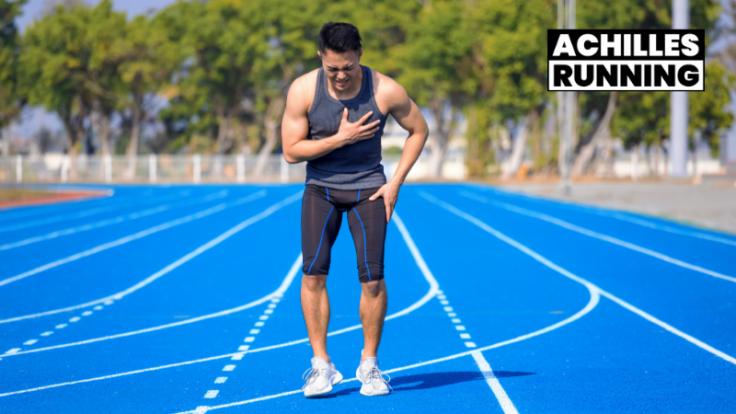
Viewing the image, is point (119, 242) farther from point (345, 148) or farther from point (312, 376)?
point (345, 148)

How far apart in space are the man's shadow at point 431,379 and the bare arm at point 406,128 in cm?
98

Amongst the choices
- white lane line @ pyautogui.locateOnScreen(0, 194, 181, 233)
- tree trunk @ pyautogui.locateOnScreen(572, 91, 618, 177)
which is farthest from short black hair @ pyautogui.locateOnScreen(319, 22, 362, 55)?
tree trunk @ pyautogui.locateOnScreen(572, 91, 618, 177)

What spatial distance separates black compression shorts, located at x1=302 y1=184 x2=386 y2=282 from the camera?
452 cm

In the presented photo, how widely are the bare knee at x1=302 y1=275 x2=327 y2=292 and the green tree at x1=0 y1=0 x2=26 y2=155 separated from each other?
60855 mm

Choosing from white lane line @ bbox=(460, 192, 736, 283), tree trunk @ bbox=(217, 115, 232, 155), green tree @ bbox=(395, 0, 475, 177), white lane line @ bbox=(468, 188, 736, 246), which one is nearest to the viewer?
white lane line @ bbox=(460, 192, 736, 283)

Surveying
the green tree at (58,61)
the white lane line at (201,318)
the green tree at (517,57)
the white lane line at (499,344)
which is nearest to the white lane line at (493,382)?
the white lane line at (499,344)

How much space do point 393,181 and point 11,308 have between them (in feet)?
15.4

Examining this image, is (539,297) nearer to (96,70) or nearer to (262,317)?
(262,317)

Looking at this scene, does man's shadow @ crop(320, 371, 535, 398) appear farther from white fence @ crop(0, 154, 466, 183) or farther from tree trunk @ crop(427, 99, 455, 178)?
tree trunk @ crop(427, 99, 455, 178)


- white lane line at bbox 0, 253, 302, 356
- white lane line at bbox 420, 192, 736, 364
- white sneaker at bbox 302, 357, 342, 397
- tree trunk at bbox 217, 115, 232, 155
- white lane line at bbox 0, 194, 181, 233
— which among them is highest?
tree trunk at bbox 217, 115, 232, 155

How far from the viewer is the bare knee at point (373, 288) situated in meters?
4.52

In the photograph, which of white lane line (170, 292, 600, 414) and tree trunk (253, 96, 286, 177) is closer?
white lane line (170, 292, 600, 414)

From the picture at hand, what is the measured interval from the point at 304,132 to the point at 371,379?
1356mm

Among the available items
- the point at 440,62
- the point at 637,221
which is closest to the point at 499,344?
the point at 637,221
